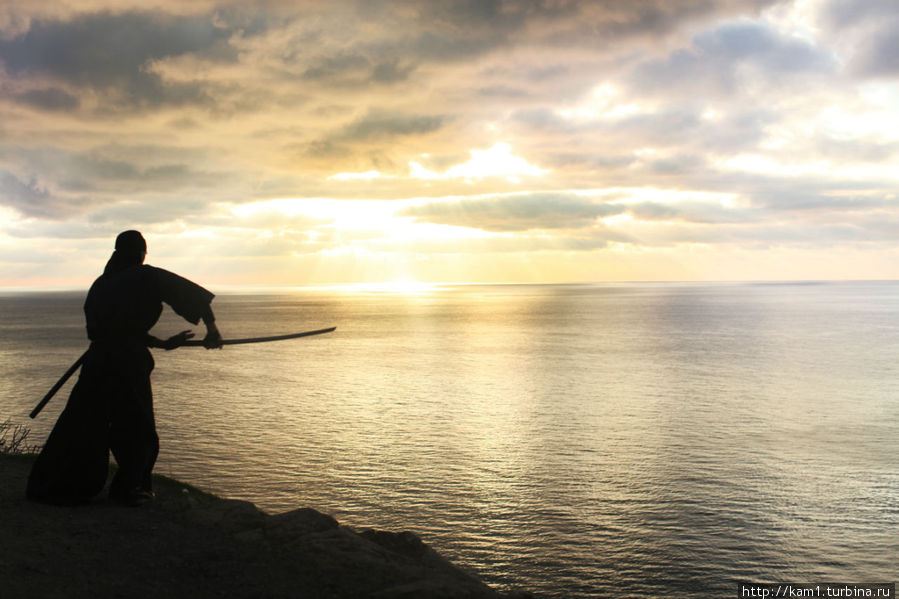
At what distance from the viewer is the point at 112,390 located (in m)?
9.23

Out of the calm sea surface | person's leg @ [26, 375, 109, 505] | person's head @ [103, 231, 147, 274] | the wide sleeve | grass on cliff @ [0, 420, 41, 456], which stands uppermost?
person's head @ [103, 231, 147, 274]

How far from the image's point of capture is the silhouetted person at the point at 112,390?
30.1 feet

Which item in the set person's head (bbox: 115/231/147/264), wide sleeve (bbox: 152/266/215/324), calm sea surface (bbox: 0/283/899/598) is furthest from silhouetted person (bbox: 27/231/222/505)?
calm sea surface (bbox: 0/283/899/598)

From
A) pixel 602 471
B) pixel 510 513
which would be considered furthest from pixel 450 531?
pixel 602 471

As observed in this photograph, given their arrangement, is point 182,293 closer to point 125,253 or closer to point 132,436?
point 125,253

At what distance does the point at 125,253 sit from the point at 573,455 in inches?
913

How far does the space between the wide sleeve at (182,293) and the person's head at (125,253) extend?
409mm

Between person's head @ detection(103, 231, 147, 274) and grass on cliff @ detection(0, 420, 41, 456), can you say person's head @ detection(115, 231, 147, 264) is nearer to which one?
person's head @ detection(103, 231, 147, 274)

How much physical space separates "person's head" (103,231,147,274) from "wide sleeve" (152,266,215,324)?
41cm

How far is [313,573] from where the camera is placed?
815 cm

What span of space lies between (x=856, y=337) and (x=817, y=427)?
62291 mm

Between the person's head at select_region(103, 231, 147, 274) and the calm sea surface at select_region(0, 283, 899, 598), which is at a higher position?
the person's head at select_region(103, 231, 147, 274)

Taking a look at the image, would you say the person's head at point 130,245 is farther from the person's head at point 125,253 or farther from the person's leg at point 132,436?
the person's leg at point 132,436

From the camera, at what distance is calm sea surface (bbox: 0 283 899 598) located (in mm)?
18375
